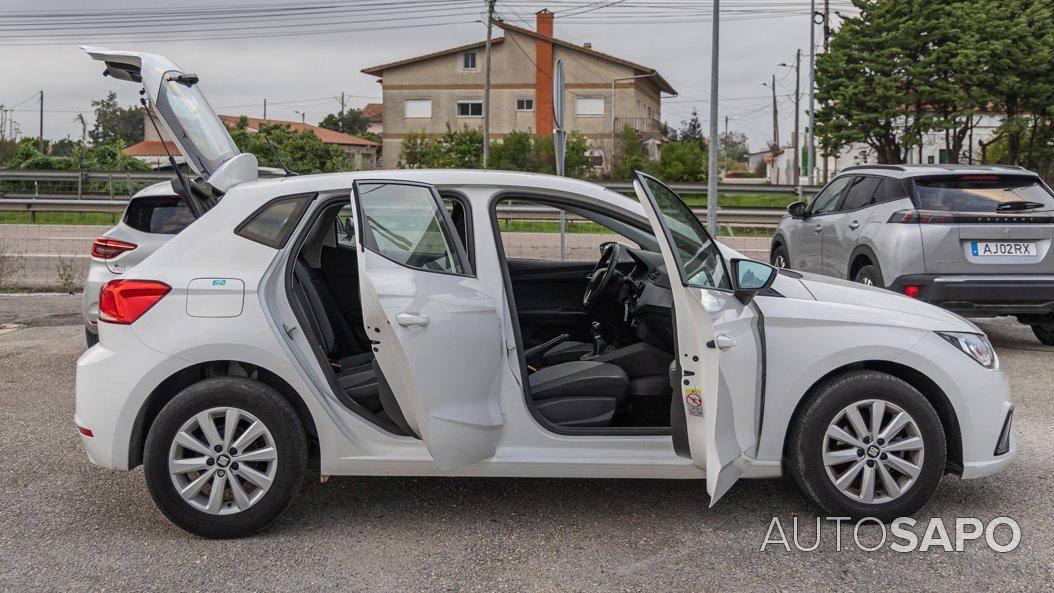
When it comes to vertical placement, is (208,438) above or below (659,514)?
above

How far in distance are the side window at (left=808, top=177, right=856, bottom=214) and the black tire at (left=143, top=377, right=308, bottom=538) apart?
278 inches

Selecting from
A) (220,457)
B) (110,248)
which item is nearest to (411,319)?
(220,457)

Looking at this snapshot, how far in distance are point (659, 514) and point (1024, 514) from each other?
5.43 ft

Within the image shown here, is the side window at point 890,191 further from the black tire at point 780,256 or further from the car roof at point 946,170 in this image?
the black tire at point 780,256

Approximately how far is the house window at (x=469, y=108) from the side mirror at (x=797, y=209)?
5271 centimetres

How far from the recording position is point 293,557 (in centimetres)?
402

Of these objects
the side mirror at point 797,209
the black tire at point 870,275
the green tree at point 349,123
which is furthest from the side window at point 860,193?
the green tree at point 349,123

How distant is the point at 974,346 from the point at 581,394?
1766 mm

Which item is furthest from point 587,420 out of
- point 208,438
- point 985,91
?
point 985,91

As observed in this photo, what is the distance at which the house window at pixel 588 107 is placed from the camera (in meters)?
61.5

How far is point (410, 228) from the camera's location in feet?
13.2

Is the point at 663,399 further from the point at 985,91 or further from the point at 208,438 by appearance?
the point at 985,91

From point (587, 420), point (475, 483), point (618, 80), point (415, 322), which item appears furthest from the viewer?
point (618, 80)

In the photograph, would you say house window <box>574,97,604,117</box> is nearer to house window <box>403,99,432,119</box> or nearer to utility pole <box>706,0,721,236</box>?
house window <box>403,99,432,119</box>
